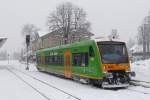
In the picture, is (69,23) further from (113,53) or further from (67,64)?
(113,53)

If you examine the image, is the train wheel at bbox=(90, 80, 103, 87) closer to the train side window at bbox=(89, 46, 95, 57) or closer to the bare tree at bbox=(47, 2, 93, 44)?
the train side window at bbox=(89, 46, 95, 57)

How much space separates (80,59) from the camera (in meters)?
23.6

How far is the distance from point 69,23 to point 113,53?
172 feet

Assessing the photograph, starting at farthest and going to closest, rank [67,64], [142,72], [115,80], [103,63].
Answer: [142,72], [67,64], [103,63], [115,80]

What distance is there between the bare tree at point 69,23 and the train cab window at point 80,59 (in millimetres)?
45314

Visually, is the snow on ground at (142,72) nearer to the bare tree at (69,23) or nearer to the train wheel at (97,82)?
the train wheel at (97,82)

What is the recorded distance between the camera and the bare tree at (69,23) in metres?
72.0

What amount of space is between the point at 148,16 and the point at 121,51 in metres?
78.2

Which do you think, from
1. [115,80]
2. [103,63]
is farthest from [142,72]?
[103,63]

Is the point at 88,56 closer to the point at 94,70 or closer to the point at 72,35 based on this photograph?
the point at 94,70

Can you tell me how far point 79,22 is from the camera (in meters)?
73.4

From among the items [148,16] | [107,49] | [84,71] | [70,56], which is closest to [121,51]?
[107,49]

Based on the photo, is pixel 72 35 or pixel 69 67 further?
pixel 72 35

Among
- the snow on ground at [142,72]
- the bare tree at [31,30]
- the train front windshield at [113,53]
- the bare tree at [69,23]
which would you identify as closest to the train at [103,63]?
the train front windshield at [113,53]
